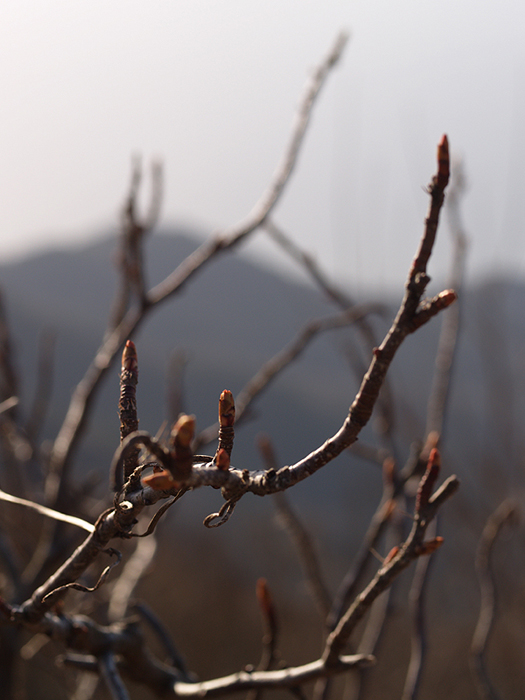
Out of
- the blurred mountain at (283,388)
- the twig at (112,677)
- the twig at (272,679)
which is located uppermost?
the twig at (112,677)

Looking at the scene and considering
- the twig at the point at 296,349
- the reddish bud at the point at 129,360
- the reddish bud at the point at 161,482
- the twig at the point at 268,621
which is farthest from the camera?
the twig at the point at 296,349

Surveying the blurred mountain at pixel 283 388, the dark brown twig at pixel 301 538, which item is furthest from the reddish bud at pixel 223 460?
the blurred mountain at pixel 283 388

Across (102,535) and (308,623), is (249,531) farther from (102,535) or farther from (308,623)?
(102,535)

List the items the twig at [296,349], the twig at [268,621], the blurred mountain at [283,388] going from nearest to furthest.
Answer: the twig at [268,621], the twig at [296,349], the blurred mountain at [283,388]

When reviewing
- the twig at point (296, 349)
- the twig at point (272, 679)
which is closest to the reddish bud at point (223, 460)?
the twig at point (272, 679)

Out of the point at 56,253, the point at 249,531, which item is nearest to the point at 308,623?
the point at 249,531

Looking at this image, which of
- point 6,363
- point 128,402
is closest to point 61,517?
point 128,402

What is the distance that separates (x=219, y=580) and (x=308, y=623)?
1185 millimetres

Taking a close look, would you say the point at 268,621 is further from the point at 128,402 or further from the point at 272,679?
the point at 128,402

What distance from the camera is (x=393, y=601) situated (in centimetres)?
116

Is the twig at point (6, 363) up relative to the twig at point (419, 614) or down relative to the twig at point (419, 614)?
up

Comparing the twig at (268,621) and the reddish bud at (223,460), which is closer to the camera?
the reddish bud at (223,460)

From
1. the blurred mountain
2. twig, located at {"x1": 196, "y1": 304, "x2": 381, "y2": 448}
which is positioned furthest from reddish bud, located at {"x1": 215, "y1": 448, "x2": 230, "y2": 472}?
the blurred mountain

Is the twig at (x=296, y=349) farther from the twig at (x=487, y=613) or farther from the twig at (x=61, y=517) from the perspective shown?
the twig at (x=61, y=517)
